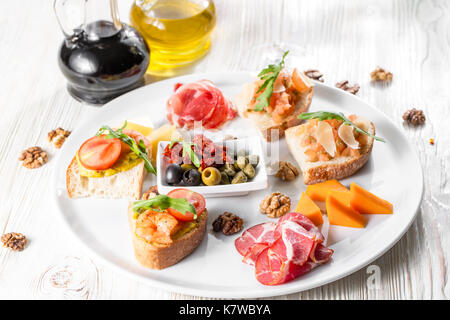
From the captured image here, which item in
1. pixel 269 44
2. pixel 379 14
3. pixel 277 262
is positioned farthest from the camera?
pixel 379 14

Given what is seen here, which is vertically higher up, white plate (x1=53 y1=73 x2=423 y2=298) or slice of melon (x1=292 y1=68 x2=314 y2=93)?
slice of melon (x1=292 y1=68 x2=314 y2=93)

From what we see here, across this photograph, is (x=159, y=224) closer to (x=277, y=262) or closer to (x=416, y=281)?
(x=277, y=262)

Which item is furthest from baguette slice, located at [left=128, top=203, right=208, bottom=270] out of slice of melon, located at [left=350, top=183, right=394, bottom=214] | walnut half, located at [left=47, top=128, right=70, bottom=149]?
walnut half, located at [left=47, top=128, right=70, bottom=149]

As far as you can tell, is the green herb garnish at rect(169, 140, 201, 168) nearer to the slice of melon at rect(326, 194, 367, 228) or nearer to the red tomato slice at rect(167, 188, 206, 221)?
the red tomato slice at rect(167, 188, 206, 221)

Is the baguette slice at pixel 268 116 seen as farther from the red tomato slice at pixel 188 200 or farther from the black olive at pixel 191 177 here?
the red tomato slice at pixel 188 200

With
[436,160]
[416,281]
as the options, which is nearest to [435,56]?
[436,160]

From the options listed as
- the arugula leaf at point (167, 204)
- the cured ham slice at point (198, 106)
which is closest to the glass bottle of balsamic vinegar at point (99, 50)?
the cured ham slice at point (198, 106)
